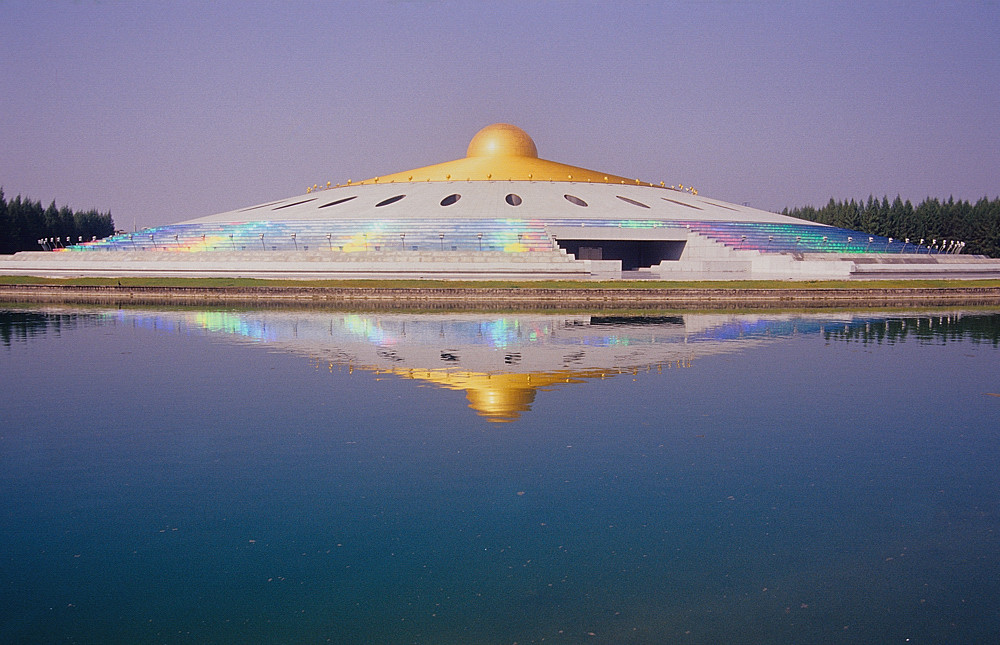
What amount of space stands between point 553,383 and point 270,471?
5462 millimetres

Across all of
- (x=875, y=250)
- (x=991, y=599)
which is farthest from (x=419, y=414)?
(x=875, y=250)

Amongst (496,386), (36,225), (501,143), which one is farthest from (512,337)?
(36,225)

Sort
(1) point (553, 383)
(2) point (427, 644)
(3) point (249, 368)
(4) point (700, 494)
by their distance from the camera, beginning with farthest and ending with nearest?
(3) point (249, 368), (1) point (553, 383), (4) point (700, 494), (2) point (427, 644)

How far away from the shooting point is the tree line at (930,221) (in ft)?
209

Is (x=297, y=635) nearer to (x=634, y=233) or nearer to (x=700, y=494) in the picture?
(x=700, y=494)

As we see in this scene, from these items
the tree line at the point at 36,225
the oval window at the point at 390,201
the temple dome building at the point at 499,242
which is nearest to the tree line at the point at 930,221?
the temple dome building at the point at 499,242

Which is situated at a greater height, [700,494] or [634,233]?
[634,233]

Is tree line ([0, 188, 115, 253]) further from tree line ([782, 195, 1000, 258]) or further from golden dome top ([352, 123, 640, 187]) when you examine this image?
tree line ([782, 195, 1000, 258])

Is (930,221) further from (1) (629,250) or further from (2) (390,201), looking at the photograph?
(2) (390,201)

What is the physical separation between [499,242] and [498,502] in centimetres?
3060

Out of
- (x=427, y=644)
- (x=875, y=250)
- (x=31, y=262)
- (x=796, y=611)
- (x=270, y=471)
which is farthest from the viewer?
(x=875, y=250)

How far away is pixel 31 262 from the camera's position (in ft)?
128

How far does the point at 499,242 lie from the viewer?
3778cm

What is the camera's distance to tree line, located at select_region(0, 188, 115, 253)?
194 ft
